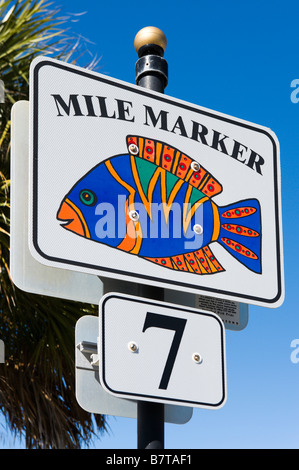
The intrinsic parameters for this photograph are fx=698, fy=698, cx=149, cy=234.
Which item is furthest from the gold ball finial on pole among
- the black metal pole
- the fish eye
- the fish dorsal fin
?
the fish eye

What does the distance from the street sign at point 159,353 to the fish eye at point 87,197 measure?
28 centimetres

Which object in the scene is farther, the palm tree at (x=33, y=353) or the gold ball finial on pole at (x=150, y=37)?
the palm tree at (x=33, y=353)

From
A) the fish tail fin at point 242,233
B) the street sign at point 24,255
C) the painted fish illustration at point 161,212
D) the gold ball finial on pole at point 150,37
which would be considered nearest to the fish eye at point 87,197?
the painted fish illustration at point 161,212

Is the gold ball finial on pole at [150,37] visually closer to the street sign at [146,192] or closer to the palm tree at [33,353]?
the street sign at [146,192]

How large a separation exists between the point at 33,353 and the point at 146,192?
3.74 m

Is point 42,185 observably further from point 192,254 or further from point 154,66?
point 154,66

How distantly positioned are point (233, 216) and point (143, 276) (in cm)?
42

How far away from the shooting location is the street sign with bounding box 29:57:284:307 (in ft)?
6.33

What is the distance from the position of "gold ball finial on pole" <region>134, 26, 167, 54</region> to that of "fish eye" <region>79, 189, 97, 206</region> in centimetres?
80

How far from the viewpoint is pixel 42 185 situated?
192 centimetres

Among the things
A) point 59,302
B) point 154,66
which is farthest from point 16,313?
point 154,66

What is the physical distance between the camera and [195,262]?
2049 mm

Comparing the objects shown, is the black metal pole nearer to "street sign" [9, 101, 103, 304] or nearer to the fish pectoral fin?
the fish pectoral fin

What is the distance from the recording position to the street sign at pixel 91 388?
1964 mm
